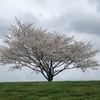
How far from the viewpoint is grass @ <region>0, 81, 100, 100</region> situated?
53.1ft

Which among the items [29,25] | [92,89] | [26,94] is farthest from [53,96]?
[29,25]

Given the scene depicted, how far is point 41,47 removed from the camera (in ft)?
123

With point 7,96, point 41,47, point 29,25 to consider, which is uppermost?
point 29,25

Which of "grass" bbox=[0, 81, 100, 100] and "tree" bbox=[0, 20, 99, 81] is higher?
"tree" bbox=[0, 20, 99, 81]

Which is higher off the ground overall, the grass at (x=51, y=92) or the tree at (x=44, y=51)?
the tree at (x=44, y=51)

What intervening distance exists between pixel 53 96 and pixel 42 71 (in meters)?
21.4

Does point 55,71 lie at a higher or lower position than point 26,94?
higher

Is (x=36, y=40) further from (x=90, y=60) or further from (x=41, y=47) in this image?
(x=90, y=60)

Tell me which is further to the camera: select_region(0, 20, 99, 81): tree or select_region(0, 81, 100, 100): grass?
select_region(0, 20, 99, 81): tree

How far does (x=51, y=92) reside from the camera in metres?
17.6

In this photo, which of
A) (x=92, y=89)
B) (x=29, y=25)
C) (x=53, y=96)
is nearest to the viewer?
(x=53, y=96)

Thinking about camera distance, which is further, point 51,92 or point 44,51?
point 44,51

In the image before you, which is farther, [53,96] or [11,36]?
[11,36]

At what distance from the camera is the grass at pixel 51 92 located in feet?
53.1
